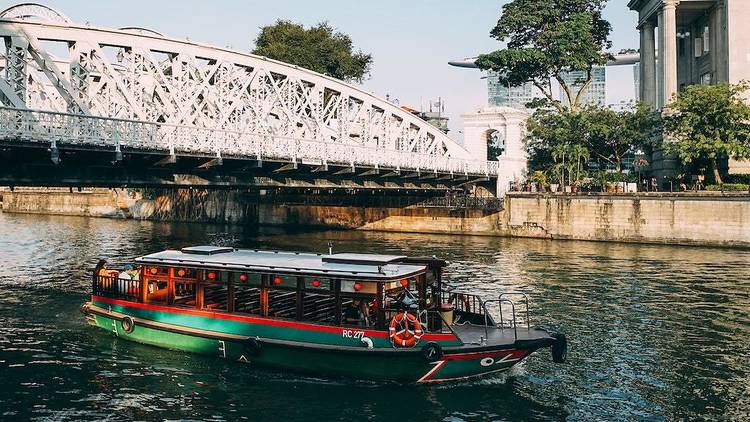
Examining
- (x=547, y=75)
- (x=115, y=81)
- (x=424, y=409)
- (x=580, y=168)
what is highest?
(x=547, y=75)

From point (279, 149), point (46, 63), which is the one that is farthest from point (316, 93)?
point (46, 63)

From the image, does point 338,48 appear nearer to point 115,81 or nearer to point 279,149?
point 279,149

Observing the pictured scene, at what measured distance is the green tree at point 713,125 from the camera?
59.0m

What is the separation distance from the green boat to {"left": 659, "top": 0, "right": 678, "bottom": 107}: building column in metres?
53.7

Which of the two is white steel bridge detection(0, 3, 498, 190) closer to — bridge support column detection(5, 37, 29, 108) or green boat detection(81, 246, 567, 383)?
bridge support column detection(5, 37, 29, 108)

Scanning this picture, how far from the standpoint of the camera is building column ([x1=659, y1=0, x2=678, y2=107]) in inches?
2704

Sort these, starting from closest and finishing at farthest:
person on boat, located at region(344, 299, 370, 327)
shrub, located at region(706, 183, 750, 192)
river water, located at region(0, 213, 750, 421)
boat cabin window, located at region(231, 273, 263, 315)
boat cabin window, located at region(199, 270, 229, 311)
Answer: river water, located at region(0, 213, 750, 421) → person on boat, located at region(344, 299, 370, 327) → boat cabin window, located at region(231, 273, 263, 315) → boat cabin window, located at region(199, 270, 229, 311) → shrub, located at region(706, 183, 750, 192)

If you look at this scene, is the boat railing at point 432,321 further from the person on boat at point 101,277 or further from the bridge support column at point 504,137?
the bridge support column at point 504,137

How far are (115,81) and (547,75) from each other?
52.0 meters

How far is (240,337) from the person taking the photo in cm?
2206

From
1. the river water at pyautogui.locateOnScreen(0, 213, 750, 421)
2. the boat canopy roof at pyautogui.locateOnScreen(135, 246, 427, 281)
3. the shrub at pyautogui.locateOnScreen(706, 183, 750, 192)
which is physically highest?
the shrub at pyautogui.locateOnScreen(706, 183, 750, 192)

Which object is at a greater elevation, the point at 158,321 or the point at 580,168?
the point at 580,168

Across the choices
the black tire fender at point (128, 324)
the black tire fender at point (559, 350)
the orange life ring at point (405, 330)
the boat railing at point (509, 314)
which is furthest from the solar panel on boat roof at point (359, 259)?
the black tire fender at point (128, 324)

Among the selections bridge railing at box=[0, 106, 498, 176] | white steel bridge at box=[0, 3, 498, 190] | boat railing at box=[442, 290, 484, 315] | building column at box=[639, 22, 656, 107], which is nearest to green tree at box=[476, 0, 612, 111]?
building column at box=[639, 22, 656, 107]
